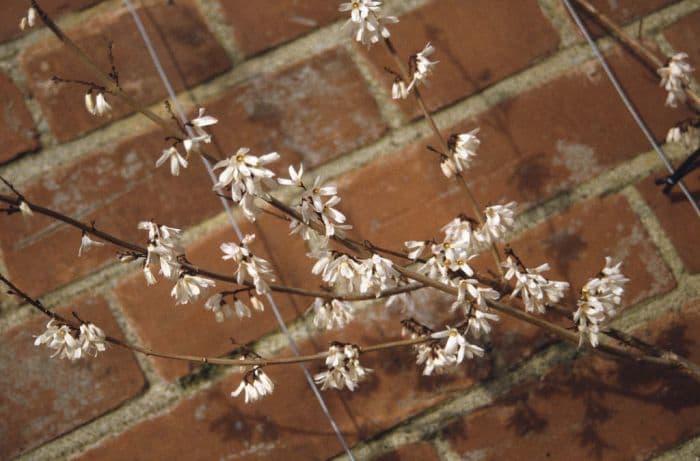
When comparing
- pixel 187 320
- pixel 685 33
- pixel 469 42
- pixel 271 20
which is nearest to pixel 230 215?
pixel 187 320

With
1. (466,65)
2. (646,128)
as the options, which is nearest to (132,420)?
(466,65)

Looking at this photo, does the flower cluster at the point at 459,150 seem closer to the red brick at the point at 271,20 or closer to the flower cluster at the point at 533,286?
the flower cluster at the point at 533,286

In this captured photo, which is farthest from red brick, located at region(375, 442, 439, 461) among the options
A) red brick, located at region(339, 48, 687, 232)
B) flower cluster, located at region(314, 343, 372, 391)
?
red brick, located at region(339, 48, 687, 232)

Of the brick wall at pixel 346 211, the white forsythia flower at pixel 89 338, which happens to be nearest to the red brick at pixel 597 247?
the brick wall at pixel 346 211

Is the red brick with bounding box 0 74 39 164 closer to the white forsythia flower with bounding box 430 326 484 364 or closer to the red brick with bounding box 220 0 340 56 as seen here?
the red brick with bounding box 220 0 340 56

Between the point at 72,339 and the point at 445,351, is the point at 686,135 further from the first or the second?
the point at 72,339

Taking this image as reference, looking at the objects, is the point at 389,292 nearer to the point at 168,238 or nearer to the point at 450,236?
the point at 450,236
